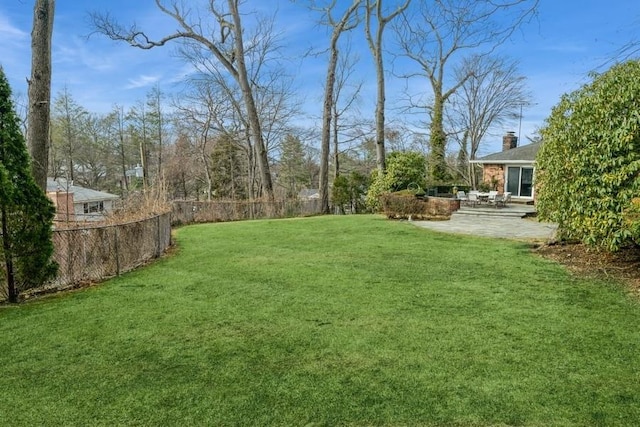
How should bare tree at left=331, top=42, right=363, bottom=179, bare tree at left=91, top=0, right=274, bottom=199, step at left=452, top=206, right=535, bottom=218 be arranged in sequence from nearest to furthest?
1. step at left=452, top=206, right=535, bottom=218
2. bare tree at left=91, top=0, right=274, bottom=199
3. bare tree at left=331, top=42, right=363, bottom=179

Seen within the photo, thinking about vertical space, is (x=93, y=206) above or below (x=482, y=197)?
below

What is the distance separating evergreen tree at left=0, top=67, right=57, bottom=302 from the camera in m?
4.76

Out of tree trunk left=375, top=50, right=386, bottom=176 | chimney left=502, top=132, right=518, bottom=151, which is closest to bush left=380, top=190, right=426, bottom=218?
tree trunk left=375, top=50, right=386, bottom=176

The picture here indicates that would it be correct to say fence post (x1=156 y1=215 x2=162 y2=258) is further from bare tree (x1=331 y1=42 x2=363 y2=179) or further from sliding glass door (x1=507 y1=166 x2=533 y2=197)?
bare tree (x1=331 y1=42 x2=363 y2=179)

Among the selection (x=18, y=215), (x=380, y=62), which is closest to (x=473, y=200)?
(x=380, y=62)

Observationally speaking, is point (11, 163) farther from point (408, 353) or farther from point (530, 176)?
point (530, 176)

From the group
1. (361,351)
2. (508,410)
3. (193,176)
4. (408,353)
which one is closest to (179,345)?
(361,351)

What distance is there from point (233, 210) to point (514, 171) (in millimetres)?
12687

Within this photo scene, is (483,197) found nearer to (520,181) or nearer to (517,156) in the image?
(520,181)

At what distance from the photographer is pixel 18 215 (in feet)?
16.0

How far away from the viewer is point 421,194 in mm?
13391

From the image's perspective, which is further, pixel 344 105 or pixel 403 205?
pixel 344 105

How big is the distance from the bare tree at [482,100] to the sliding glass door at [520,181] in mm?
7983

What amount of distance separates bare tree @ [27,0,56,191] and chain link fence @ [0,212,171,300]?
4.26 ft
